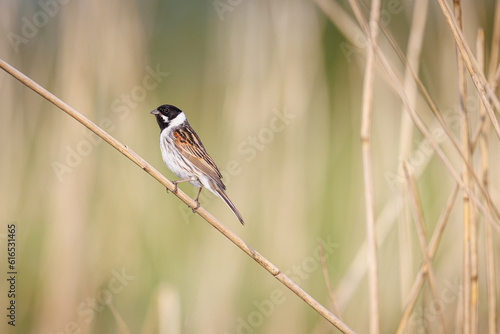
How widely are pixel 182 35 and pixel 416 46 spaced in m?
4.04

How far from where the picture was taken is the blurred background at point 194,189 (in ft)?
9.89

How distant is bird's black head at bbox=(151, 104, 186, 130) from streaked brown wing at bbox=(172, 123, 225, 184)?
57 mm

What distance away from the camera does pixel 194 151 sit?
8.80 ft

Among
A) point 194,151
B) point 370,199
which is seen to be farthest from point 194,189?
point 370,199

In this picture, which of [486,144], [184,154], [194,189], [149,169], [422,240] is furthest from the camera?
[194,189]

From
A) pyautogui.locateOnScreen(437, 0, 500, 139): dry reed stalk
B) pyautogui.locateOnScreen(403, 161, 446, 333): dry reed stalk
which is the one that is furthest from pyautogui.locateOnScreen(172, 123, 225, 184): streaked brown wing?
pyautogui.locateOnScreen(437, 0, 500, 139): dry reed stalk

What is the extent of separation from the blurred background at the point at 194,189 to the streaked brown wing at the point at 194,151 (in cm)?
45

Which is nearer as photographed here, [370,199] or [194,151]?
[370,199]

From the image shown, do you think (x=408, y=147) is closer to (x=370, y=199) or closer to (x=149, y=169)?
(x=370, y=199)

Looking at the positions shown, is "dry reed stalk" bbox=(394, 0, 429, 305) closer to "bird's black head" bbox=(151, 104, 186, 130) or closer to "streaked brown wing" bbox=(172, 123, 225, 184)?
"streaked brown wing" bbox=(172, 123, 225, 184)

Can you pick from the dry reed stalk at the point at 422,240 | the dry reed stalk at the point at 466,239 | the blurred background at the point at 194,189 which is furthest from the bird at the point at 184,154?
Answer: the dry reed stalk at the point at 466,239

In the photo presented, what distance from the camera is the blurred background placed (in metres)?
3.01

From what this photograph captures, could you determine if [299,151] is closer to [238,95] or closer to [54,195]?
[238,95]

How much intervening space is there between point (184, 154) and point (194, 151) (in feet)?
0.22
